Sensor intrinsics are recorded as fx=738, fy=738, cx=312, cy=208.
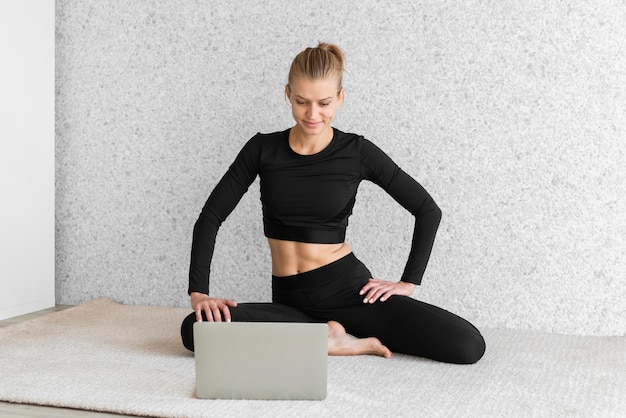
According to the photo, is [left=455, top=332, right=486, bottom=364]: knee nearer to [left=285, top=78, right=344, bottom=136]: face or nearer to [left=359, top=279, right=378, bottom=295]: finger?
[left=359, top=279, right=378, bottom=295]: finger

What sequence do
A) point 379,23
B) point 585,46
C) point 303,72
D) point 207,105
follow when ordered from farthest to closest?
point 207,105 → point 379,23 → point 585,46 → point 303,72

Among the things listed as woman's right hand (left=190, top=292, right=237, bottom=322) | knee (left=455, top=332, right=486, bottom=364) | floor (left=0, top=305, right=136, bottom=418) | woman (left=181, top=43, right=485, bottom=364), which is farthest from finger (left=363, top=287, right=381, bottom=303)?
floor (left=0, top=305, right=136, bottom=418)

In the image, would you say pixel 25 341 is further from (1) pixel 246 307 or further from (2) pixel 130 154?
(2) pixel 130 154

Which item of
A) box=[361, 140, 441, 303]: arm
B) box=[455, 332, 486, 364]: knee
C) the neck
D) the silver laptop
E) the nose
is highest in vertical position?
the nose

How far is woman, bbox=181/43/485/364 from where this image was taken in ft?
6.98

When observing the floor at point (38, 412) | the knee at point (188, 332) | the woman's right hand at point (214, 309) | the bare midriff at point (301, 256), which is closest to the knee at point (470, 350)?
the bare midriff at point (301, 256)

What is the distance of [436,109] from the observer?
2623 millimetres

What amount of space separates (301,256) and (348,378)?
475mm

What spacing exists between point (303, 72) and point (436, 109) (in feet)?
2.38

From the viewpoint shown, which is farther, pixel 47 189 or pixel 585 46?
pixel 47 189

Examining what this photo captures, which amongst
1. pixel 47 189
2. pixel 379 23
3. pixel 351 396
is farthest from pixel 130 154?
pixel 351 396

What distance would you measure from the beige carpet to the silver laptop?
3cm

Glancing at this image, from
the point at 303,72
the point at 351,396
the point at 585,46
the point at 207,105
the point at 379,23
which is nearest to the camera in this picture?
the point at 351,396

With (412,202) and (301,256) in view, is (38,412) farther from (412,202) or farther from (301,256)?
(412,202)
